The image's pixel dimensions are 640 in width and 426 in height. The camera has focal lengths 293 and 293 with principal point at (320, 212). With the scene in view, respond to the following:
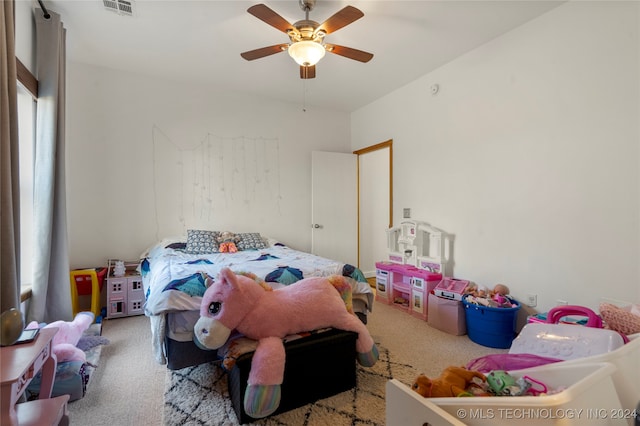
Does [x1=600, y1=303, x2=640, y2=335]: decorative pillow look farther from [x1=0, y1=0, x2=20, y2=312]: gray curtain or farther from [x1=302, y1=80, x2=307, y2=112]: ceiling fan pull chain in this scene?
[x1=302, y1=80, x2=307, y2=112]: ceiling fan pull chain

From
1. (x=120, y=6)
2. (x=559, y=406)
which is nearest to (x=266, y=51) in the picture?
(x=120, y=6)

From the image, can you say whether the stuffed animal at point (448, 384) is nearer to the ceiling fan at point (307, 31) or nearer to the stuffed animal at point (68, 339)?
the stuffed animal at point (68, 339)

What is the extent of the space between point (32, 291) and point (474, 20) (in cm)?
408

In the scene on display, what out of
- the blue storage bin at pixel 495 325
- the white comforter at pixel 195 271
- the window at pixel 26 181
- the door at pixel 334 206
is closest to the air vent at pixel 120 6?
the window at pixel 26 181

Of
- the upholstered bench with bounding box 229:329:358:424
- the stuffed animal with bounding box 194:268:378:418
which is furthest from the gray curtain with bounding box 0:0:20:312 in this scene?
the upholstered bench with bounding box 229:329:358:424

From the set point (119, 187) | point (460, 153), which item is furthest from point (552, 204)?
point (119, 187)

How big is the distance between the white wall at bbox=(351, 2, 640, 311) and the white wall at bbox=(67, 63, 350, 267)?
2000mm

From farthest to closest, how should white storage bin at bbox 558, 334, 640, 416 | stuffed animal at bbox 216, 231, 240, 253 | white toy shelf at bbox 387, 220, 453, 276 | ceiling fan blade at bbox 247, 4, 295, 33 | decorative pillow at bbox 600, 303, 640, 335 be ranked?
1. stuffed animal at bbox 216, 231, 240, 253
2. white toy shelf at bbox 387, 220, 453, 276
3. ceiling fan blade at bbox 247, 4, 295, 33
4. decorative pillow at bbox 600, 303, 640, 335
5. white storage bin at bbox 558, 334, 640, 416

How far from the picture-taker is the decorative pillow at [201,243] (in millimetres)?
3207

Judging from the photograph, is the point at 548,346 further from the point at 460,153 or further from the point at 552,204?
the point at 460,153

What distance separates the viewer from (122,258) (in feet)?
11.1

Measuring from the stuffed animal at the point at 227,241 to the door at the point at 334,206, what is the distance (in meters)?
1.27

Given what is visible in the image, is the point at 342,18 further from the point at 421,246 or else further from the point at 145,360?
the point at 145,360

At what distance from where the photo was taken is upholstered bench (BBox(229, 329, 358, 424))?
1.57 meters
